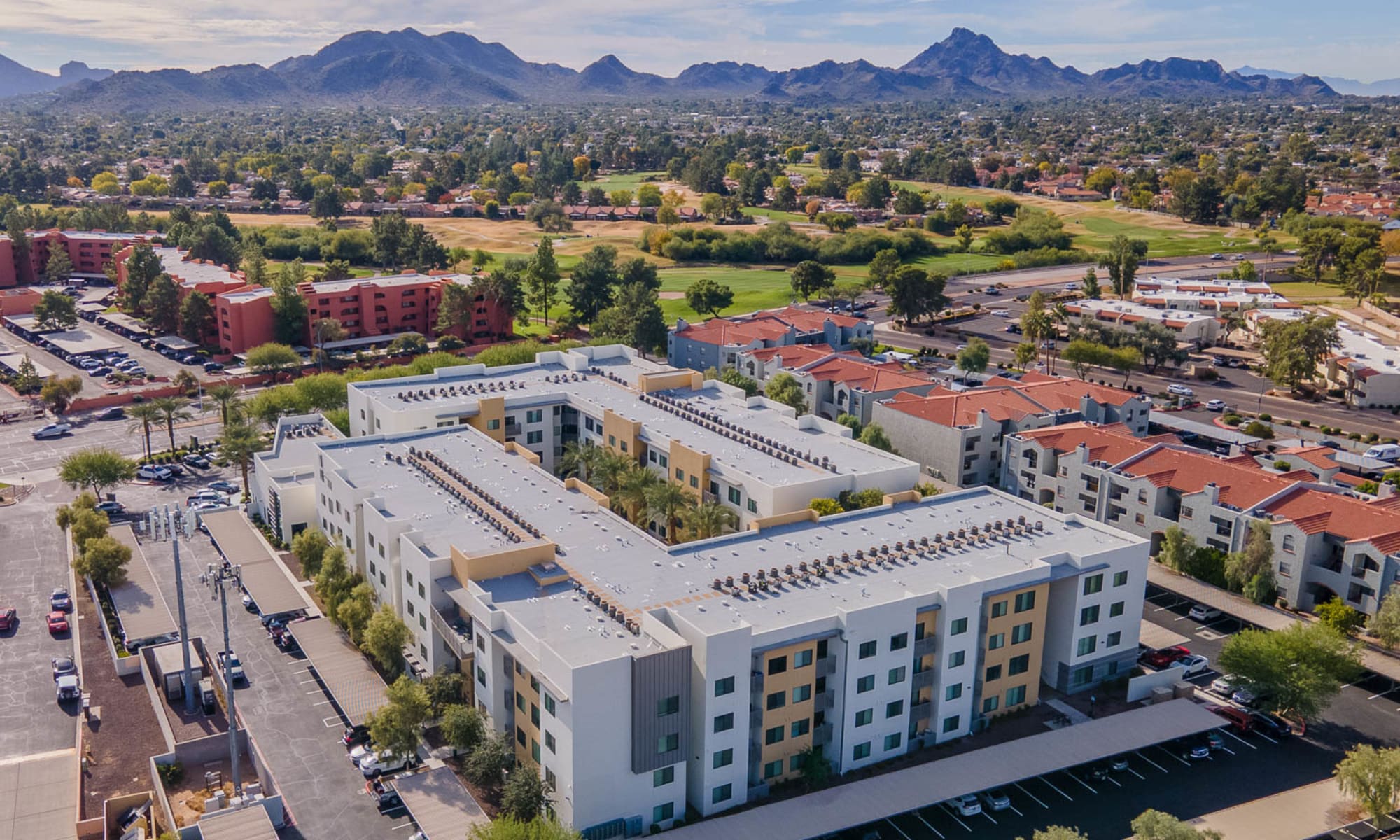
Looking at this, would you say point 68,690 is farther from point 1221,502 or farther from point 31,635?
point 1221,502

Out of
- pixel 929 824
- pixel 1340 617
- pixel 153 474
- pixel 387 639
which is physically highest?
pixel 387 639

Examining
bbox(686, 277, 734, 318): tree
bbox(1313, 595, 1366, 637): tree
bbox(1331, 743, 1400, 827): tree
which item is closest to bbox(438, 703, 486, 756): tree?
bbox(1331, 743, 1400, 827): tree

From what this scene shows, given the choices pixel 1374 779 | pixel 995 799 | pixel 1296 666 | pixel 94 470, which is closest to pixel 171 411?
pixel 94 470

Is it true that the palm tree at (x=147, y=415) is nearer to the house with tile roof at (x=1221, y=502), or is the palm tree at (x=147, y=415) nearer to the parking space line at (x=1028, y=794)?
the house with tile roof at (x=1221, y=502)

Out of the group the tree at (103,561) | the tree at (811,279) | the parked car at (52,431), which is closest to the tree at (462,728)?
the tree at (103,561)

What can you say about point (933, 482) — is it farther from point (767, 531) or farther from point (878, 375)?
point (767, 531)
